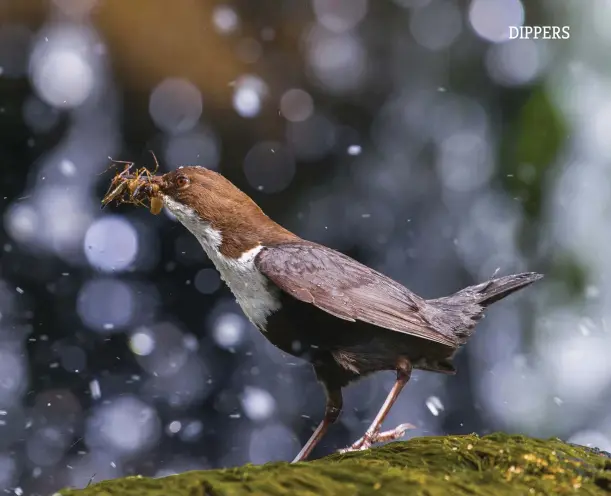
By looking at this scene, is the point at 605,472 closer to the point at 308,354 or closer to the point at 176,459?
the point at 308,354

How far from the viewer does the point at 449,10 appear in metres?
2.98

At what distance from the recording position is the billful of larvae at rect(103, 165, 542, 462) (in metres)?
1.68

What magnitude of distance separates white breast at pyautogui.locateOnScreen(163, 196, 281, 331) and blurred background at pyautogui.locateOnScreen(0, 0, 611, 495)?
0.93 metres

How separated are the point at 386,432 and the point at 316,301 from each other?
0.32 m

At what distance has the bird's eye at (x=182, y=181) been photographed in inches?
70.4

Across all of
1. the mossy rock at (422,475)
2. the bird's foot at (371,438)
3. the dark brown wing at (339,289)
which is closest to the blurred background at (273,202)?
the dark brown wing at (339,289)

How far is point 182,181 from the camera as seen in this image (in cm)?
179

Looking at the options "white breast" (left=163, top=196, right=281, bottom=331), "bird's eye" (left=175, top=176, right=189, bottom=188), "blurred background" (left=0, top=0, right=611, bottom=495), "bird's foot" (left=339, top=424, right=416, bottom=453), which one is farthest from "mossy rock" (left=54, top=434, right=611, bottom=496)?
"blurred background" (left=0, top=0, right=611, bottom=495)

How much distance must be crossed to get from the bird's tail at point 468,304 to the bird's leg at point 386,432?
14 centimetres

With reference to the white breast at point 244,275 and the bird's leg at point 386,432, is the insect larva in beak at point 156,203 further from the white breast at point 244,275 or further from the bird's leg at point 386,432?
the bird's leg at point 386,432

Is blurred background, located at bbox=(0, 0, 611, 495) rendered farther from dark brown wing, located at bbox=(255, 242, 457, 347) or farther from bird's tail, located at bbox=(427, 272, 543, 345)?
dark brown wing, located at bbox=(255, 242, 457, 347)

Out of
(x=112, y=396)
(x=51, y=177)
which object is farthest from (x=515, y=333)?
(x=51, y=177)

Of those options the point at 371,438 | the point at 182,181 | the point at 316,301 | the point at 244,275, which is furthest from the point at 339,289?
the point at 182,181

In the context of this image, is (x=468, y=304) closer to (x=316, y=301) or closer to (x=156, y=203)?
A: (x=316, y=301)
